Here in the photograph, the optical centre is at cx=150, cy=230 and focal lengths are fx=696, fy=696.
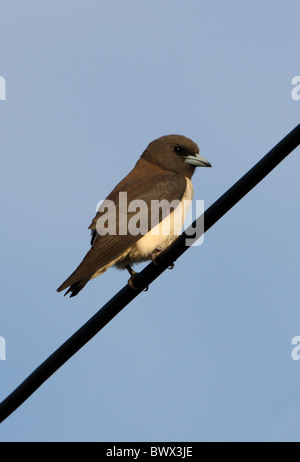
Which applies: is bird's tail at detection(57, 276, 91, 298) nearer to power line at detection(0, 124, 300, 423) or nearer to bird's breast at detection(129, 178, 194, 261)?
bird's breast at detection(129, 178, 194, 261)

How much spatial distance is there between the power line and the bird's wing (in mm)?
1038

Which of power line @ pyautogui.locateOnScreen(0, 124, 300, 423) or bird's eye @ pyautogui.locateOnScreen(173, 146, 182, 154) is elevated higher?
bird's eye @ pyautogui.locateOnScreen(173, 146, 182, 154)

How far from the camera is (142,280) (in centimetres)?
432

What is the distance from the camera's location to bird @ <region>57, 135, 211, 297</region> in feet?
17.9

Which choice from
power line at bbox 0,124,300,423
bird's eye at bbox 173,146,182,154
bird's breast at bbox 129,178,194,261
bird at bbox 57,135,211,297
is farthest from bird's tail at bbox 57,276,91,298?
bird's eye at bbox 173,146,182,154

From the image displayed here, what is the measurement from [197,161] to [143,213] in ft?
3.74

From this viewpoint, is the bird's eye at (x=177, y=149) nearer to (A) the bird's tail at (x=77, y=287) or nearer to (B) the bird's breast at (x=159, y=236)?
(B) the bird's breast at (x=159, y=236)

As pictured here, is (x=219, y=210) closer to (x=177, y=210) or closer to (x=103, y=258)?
(x=103, y=258)

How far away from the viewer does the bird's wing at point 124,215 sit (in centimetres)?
532

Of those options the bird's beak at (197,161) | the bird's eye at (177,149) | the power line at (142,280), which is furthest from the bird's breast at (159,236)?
the power line at (142,280)

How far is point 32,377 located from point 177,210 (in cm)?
270

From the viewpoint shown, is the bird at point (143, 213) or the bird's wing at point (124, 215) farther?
the bird at point (143, 213)

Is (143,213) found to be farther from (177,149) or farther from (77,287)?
(177,149)
